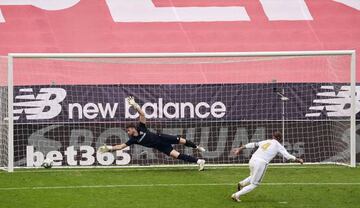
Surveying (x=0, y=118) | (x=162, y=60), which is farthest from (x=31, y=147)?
(x=162, y=60)

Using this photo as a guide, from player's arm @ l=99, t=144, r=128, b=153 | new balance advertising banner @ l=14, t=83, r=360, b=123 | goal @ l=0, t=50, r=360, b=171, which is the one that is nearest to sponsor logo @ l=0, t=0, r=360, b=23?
goal @ l=0, t=50, r=360, b=171

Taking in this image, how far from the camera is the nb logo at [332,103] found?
872 inches

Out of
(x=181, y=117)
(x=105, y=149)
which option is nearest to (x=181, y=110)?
(x=181, y=117)

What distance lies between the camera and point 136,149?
867 inches

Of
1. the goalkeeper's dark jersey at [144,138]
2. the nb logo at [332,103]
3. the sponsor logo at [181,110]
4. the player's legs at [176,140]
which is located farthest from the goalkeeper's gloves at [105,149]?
the nb logo at [332,103]

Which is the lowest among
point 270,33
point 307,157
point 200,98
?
point 307,157

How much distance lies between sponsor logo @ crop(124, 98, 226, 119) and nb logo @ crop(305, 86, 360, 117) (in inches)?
95.1

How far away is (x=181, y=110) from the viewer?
72.6 feet

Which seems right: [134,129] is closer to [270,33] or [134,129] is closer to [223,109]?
[223,109]

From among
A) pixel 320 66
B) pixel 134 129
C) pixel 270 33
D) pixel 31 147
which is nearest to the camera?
pixel 134 129

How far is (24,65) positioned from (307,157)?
8.68 metres

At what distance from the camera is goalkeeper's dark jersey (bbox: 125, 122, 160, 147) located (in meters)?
20.2

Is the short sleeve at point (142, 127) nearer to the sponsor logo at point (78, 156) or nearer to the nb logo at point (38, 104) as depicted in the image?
the sponsor logo at point (78, 156)

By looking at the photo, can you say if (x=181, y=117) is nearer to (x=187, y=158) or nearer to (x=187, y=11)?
(x=187, y=158)
